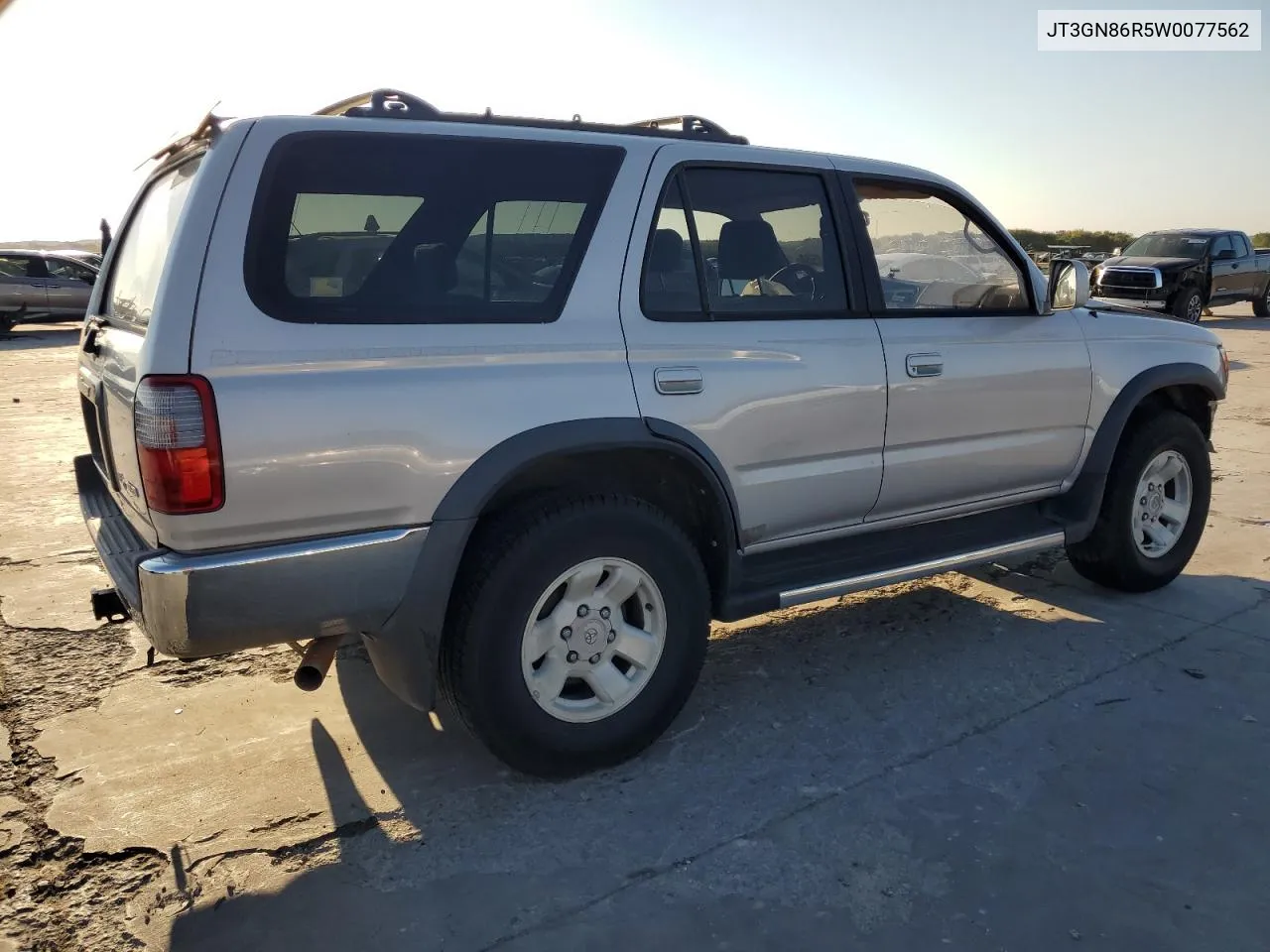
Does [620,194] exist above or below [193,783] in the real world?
above

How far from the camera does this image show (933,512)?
4145mm

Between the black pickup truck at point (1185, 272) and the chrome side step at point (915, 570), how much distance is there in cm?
1538

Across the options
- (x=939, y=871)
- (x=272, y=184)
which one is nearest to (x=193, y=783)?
(x=272, y=184)

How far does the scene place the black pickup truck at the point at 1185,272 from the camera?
715 inches

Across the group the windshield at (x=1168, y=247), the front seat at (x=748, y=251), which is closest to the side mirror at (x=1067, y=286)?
the front seat at (x=748, y=251)

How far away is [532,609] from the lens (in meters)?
2.98

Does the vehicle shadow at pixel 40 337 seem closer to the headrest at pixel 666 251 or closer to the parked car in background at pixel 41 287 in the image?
the parked car in background at pixel 41 287

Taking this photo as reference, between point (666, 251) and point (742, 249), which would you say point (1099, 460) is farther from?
point (666, 251)

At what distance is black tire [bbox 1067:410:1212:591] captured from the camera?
4672 millimetres

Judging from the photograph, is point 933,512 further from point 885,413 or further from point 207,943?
point 207,943

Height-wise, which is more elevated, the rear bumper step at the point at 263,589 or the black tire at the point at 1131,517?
the rear bumper step at the point at 263,589

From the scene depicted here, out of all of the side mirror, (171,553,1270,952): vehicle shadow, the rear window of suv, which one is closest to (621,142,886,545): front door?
the rear window of suv

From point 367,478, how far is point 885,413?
6.47ft

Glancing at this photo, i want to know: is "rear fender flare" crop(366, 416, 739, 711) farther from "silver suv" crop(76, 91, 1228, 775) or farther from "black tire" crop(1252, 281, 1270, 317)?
"black tire" crop(1252, 281, 1270, 317)
